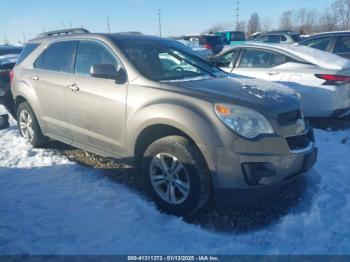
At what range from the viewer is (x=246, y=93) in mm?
3359

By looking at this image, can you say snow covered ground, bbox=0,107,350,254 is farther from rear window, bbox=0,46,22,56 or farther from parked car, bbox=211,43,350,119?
rear window, bbox=0,46,22,56

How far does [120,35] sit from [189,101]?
1.69 meters

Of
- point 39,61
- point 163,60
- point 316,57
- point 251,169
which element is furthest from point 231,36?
point 251,169

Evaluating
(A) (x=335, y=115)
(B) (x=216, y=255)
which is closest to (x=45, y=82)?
(B) (x=216, y=255)

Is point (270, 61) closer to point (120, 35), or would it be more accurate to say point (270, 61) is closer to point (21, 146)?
point (120, 35)

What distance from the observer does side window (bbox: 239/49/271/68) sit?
6586 mm

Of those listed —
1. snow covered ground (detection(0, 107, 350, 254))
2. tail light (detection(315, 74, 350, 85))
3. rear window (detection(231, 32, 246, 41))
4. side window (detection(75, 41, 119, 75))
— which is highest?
side window (detection(75, 41, 119, 75))

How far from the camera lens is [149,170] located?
3588 millimetres

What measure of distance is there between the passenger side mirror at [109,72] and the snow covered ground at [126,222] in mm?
1309

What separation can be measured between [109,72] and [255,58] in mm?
3934

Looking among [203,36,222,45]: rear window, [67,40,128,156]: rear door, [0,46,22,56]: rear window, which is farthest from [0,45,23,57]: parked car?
[203,36,222,45]: rear window

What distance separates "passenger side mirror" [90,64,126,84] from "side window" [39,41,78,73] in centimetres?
92

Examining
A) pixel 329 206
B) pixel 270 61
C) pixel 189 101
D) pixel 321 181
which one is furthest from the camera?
pixel 270 61

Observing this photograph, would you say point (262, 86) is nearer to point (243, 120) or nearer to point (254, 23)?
point (243, 120)
